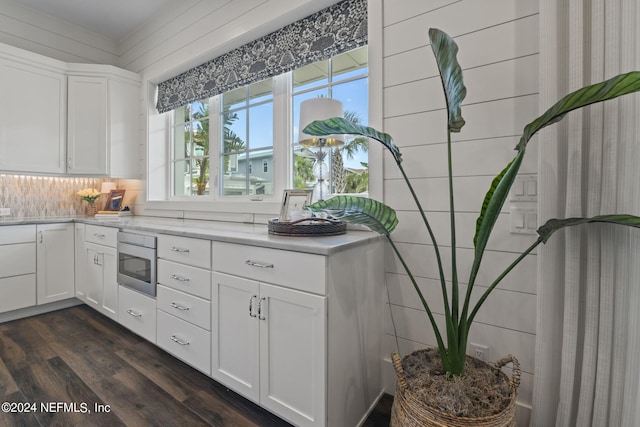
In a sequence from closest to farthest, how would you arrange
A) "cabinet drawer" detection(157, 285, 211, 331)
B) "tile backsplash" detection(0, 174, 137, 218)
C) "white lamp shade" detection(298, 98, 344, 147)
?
"white lamp shade" detection(298, 98, 344, 147) < "cabinet drawer" detection(157, 285, 211, 331) < "tile backsplash" detection(0, 174, 137, 218)

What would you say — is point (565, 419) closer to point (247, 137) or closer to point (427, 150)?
point (427, 150)

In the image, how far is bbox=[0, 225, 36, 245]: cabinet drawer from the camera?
8.84 ft

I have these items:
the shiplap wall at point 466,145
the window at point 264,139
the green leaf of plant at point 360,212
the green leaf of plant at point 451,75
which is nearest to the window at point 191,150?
the window at point 264,139

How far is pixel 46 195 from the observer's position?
3.42 meters

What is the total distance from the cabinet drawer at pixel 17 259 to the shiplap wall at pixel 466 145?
3.18 m

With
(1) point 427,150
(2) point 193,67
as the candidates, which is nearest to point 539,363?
(1) point 427,150

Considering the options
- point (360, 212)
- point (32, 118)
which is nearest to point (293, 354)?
point (360, 212)

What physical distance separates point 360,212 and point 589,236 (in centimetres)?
82

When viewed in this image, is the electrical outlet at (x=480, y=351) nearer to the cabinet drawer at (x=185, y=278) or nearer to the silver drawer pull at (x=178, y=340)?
the cabinet drawer at (x=185, y=278)

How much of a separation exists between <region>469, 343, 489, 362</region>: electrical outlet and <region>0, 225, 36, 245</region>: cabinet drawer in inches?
142

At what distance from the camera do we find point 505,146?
55.0 inches

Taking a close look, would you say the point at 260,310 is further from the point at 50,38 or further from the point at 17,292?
the point at 50,38

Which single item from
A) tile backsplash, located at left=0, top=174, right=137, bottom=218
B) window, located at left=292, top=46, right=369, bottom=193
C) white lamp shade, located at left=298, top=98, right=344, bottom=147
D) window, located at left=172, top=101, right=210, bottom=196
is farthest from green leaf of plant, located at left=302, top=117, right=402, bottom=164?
tile backsplash, located at left=0, top=174, right=137, bottom=218

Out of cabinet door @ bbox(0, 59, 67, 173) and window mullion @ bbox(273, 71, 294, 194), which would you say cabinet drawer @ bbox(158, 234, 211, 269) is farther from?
cabinet door @ bbox(0, 59, 67, 173)
